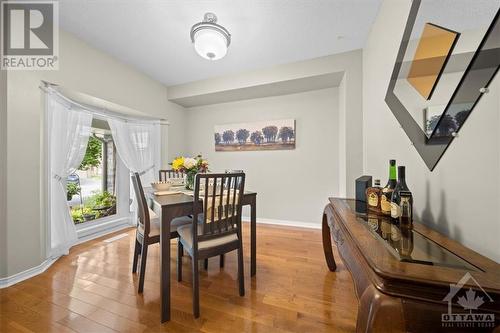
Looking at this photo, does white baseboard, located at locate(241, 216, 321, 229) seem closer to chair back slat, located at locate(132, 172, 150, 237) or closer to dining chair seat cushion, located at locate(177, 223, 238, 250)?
dining chair seat cushion, located at locate(177, 223, 238, 250)

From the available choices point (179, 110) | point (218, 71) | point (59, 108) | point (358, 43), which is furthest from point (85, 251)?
point (358, 43)

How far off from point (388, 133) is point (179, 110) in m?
3.71

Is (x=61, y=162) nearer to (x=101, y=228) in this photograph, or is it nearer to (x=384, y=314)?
(x=101, y=228)

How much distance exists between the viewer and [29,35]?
1.87 m

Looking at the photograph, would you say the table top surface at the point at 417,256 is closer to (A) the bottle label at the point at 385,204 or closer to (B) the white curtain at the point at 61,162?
(A) the bottle label at the point at 385,204

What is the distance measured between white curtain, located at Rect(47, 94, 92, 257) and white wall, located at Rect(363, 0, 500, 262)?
3.46 m

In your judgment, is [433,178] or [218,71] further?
[218,71]

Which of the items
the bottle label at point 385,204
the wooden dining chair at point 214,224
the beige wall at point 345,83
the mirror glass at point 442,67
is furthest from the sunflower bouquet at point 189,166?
the mirror glass at point 442,67

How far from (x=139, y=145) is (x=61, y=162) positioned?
119 cm

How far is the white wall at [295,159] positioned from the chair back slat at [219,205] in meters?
1.97

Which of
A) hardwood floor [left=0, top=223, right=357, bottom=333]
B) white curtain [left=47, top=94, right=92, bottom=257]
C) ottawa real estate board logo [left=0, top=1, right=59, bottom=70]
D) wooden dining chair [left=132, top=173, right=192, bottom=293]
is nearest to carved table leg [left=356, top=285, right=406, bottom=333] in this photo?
hardwood floor [left=0, top=223, right=357, bottom=333]

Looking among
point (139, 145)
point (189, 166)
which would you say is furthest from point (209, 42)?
point (139, 145)

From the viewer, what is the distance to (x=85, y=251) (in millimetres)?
2396

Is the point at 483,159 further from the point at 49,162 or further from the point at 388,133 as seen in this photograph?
the point at 49,162
